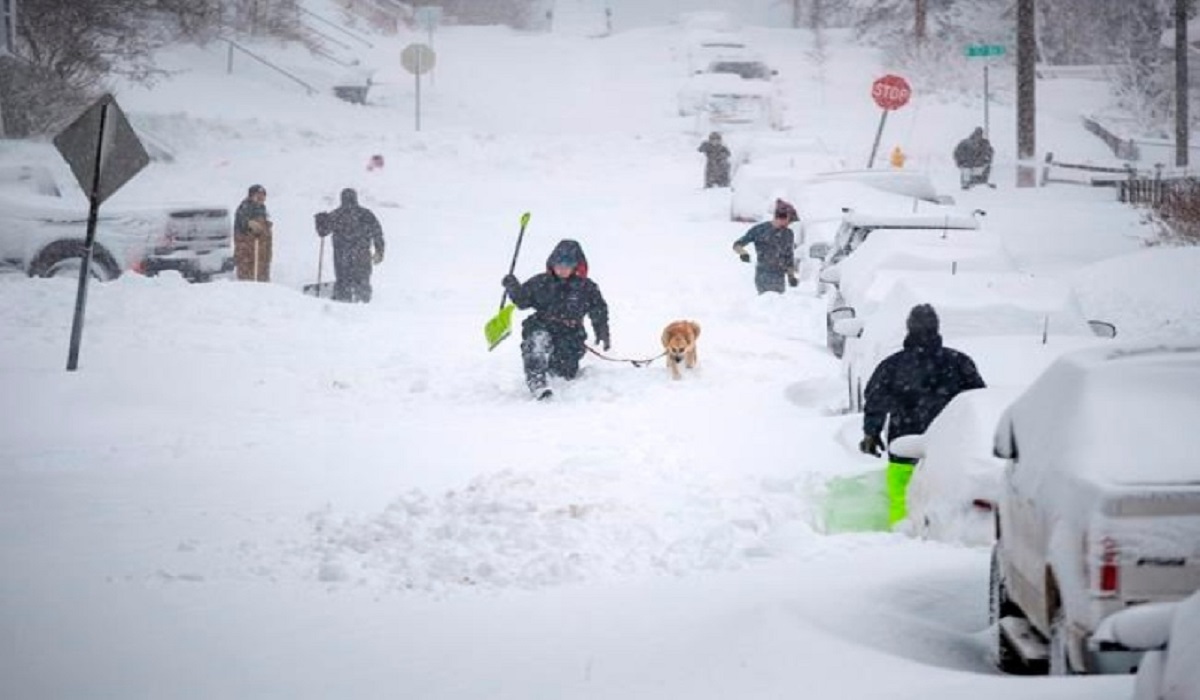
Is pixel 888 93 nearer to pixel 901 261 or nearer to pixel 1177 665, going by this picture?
pixel 901 261

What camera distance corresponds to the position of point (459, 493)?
9.98 m

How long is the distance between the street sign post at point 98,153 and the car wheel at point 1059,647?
1008 cm

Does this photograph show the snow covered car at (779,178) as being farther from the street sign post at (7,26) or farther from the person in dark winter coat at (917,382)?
the person in dark winter coat at (917,382)

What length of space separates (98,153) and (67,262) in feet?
21.3

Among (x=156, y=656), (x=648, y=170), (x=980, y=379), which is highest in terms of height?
(x=648, y=170)

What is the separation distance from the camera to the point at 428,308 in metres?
21.7

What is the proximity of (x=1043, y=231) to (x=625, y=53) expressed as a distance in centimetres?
3286

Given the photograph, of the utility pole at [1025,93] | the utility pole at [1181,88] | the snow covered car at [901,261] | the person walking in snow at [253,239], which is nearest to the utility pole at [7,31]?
the person walking in snow at [253,239]

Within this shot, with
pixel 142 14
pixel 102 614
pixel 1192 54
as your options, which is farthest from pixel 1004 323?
pixel 1192 54

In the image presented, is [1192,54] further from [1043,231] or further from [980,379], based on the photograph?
[980,379]

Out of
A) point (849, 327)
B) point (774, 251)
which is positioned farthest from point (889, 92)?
point (849, 327)

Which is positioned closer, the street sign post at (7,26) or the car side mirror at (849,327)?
the car side mirror at (849,327)

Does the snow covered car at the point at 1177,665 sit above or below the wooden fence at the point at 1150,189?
below

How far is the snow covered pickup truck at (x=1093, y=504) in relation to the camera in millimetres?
5355
